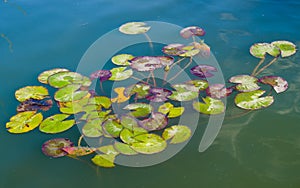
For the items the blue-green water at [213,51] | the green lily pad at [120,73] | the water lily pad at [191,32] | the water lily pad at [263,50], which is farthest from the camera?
the water lily pad at [191,32]

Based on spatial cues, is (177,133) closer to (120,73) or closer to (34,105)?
(120,73)

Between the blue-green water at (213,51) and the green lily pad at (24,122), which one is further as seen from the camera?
the green lily pad at (24,122)

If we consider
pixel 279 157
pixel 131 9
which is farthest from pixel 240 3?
pixel 279 157

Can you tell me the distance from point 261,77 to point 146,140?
0.69 m

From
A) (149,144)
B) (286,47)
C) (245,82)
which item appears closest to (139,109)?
(149,144)

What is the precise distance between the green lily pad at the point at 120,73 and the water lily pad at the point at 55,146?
43 centimetres

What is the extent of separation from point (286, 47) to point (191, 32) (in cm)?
54

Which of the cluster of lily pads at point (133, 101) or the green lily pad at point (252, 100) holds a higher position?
the cluster of lily pads at point (133, 101)

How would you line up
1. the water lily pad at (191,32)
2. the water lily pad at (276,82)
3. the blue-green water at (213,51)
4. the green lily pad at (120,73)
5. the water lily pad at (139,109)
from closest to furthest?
the blue-green water at (213,51), the water lily pad at (139,109), the water lily pad at (276,82), the green lily pad at (120,73), the water lily pad at (191,32)

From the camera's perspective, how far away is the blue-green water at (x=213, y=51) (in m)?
1.06

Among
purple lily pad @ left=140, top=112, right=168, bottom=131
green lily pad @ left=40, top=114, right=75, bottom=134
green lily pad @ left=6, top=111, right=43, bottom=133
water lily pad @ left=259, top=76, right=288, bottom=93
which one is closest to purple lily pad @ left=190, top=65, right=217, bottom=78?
water lily pad @ left=259, top=76, right=288, bottom=93

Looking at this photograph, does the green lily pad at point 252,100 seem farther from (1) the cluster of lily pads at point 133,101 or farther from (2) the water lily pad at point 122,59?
(2) the water lily pad at point 122,59

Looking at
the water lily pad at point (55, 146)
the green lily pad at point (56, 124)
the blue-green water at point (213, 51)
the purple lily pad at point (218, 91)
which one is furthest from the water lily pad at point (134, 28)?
the water lily pad at point (55, 146)

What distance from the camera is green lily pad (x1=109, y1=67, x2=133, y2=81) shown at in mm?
1477
